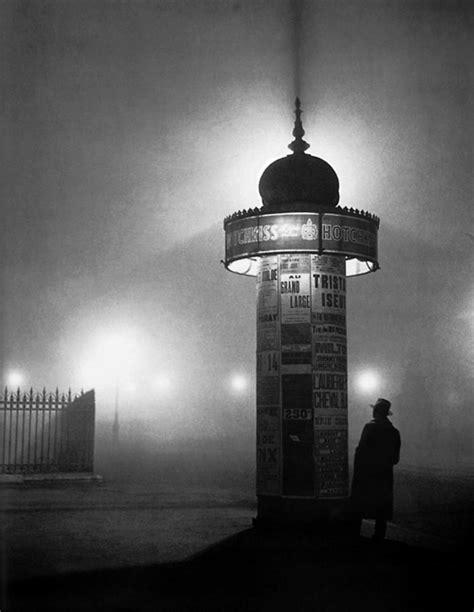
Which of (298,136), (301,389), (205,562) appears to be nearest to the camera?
(205,562)

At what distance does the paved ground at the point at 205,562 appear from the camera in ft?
23.6

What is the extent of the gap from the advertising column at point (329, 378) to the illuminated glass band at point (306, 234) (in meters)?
0.32

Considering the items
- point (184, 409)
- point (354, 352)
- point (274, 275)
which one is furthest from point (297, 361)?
point (184, 409)

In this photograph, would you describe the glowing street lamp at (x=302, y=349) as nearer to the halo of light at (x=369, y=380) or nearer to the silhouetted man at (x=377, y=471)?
the silhouetted man at (x=377, y=471)

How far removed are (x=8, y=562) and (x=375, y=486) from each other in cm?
487

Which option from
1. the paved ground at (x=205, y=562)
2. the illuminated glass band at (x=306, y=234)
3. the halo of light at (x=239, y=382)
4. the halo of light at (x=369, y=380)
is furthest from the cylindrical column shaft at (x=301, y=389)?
the halo of light at (x=239, y=382)

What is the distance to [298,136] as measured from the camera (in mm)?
13453

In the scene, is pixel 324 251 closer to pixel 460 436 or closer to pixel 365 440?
pixel 365 440

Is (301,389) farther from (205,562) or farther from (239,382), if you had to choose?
(239,382)

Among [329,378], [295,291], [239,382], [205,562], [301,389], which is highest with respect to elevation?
[239,382]

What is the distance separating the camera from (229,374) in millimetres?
80875

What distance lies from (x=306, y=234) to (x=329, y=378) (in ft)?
6.79

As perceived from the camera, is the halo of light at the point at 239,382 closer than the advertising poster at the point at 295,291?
No

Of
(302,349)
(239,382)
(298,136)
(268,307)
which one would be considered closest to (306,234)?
(268,307)
